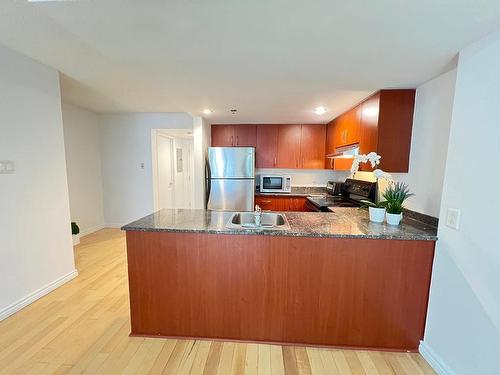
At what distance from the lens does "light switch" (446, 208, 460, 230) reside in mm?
1356

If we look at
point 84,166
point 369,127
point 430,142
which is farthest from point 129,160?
point 430,142

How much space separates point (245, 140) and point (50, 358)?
3.65 metres

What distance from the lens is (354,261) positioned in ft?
5.07

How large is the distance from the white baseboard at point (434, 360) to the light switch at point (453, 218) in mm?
867

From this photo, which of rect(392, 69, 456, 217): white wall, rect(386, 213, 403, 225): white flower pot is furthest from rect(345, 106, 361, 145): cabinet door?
rect(386, 213, 403, 225): white flower pot

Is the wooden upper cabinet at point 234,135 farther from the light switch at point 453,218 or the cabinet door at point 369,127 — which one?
the light switch at point 453,218

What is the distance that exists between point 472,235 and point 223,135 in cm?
368

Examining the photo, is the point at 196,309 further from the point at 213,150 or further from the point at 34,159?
the point at 213,150

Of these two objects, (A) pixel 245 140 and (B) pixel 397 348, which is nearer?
(B) pixel 397 348

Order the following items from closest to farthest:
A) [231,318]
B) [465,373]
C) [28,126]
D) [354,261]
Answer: [465,373] → [354,261] → [231,318] → [28,126]

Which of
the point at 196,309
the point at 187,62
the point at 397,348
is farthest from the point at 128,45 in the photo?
the point at 397,348

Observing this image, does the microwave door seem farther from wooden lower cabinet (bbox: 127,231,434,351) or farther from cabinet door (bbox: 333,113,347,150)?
wooden lower cabinet (bbox: 127,231,434,351)

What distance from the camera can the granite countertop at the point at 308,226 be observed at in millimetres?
1527

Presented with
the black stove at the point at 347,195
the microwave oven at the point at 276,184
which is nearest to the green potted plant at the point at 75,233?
the microwave oven at the point at 276,184
